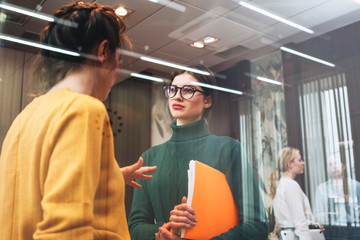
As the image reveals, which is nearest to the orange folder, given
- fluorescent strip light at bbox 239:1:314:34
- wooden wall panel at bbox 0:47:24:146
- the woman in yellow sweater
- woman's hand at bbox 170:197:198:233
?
woman's hand at bbox 170:197:198:233

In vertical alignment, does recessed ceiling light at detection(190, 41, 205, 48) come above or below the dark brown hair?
above

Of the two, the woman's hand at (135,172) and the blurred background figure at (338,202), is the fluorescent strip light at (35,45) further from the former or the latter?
the blurred background figure at (338,202)

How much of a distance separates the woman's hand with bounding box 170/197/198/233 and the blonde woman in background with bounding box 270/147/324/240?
1.45ft

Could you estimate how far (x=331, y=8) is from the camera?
186 cm

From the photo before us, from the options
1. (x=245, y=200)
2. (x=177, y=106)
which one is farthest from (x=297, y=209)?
(x=177, y=106)

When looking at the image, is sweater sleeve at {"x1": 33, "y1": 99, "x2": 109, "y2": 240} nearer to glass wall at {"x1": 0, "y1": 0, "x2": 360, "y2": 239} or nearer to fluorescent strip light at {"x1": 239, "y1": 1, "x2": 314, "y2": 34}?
glass wall at {"x1": 0, "y1": 0, "x2": 360, "y2": 239}

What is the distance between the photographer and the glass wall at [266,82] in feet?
4.47

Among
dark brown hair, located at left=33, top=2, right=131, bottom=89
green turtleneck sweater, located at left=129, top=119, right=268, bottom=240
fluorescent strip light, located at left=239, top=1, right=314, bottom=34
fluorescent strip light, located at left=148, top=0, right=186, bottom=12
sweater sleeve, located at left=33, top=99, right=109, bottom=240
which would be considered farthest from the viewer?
fluorescent strip light, located at left=239, top=1, right=314, bottom=34

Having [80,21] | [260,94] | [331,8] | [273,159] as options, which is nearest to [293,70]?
[260,94]

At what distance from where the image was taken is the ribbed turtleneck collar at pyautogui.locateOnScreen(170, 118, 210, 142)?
141 cm

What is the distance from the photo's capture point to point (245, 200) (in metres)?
1.51

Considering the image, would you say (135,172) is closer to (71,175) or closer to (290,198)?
(71,175)

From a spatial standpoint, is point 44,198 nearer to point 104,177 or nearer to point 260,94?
point 104,177

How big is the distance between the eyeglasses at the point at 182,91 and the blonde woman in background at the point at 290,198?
57cm
